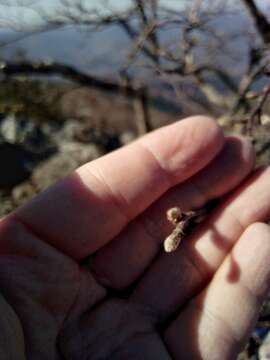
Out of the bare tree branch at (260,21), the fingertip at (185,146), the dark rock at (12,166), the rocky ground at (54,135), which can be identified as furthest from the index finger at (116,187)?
the dark rock at (12,166)

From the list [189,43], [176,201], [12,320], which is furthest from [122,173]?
[189,43]

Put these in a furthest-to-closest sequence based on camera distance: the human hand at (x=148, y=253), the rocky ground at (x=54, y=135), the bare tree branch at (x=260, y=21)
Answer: the rocky ground at (x=54, y=135), the bare tree branch at (x=260, y=21), the human hand at (x=148, y=253)

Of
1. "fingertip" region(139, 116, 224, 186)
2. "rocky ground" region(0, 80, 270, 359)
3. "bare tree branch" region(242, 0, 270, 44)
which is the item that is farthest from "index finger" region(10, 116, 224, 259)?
"bare tree branch" region(242, 0, 270, 44)

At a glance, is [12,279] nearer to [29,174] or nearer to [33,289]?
[33,289]

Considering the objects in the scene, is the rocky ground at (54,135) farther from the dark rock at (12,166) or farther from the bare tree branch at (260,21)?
the bare tree branch at (260,21)

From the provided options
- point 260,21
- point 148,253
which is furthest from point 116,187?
point 260,21

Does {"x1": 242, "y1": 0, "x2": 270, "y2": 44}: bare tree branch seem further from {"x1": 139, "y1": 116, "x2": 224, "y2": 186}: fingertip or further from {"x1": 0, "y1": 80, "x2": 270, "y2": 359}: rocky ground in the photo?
{"x1": 139, "y1": 116, "x2": 224, "y2": 186}: fingertip
